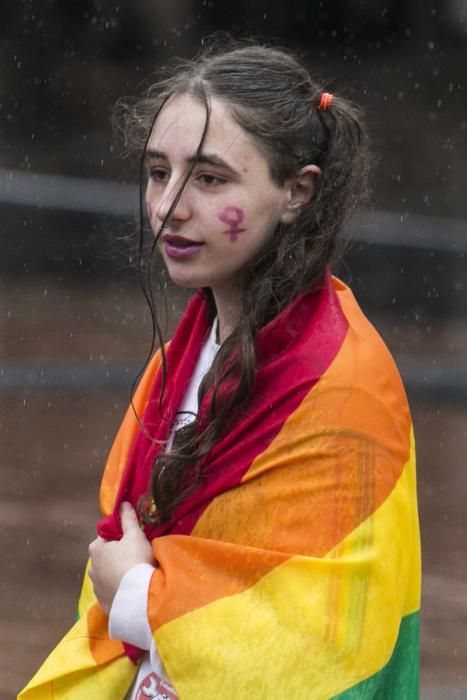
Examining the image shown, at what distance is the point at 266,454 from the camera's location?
209 cm

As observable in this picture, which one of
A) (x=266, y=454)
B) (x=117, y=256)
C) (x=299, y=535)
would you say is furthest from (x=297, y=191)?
(x=117, y=256)

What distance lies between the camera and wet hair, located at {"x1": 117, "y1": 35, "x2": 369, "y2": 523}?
84.7 inches

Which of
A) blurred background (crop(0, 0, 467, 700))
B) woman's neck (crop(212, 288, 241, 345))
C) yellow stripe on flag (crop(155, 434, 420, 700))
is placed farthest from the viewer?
blurred background (crop(0, 0, 467, 700))

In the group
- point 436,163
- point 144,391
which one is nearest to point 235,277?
point 144,391

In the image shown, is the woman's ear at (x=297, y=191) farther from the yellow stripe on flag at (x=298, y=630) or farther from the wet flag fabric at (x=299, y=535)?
the yellow stripe on flag at (x=298, y=630)

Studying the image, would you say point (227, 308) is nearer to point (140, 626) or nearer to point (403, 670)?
point (140, 626)

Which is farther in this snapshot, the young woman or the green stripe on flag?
the green stripe on flag

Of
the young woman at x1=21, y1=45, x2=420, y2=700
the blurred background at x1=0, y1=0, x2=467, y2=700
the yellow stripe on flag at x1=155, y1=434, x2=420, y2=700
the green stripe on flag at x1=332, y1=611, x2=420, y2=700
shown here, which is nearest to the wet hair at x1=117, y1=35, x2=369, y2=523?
the young woman at x1=21, y1=45, x2=420, y2=700

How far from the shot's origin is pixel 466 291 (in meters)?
10.5

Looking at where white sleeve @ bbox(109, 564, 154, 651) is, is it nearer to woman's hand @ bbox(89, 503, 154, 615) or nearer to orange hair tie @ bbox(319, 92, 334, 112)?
woman's hand @ bbox(89, 503, 154, 615)

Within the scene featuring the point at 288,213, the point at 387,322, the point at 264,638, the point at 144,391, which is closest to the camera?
the point at 264,638

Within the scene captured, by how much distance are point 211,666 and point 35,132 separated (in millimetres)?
10108

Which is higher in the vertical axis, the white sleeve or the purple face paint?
the purple face paint

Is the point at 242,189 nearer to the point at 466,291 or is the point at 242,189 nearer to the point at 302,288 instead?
the point at 302,288
